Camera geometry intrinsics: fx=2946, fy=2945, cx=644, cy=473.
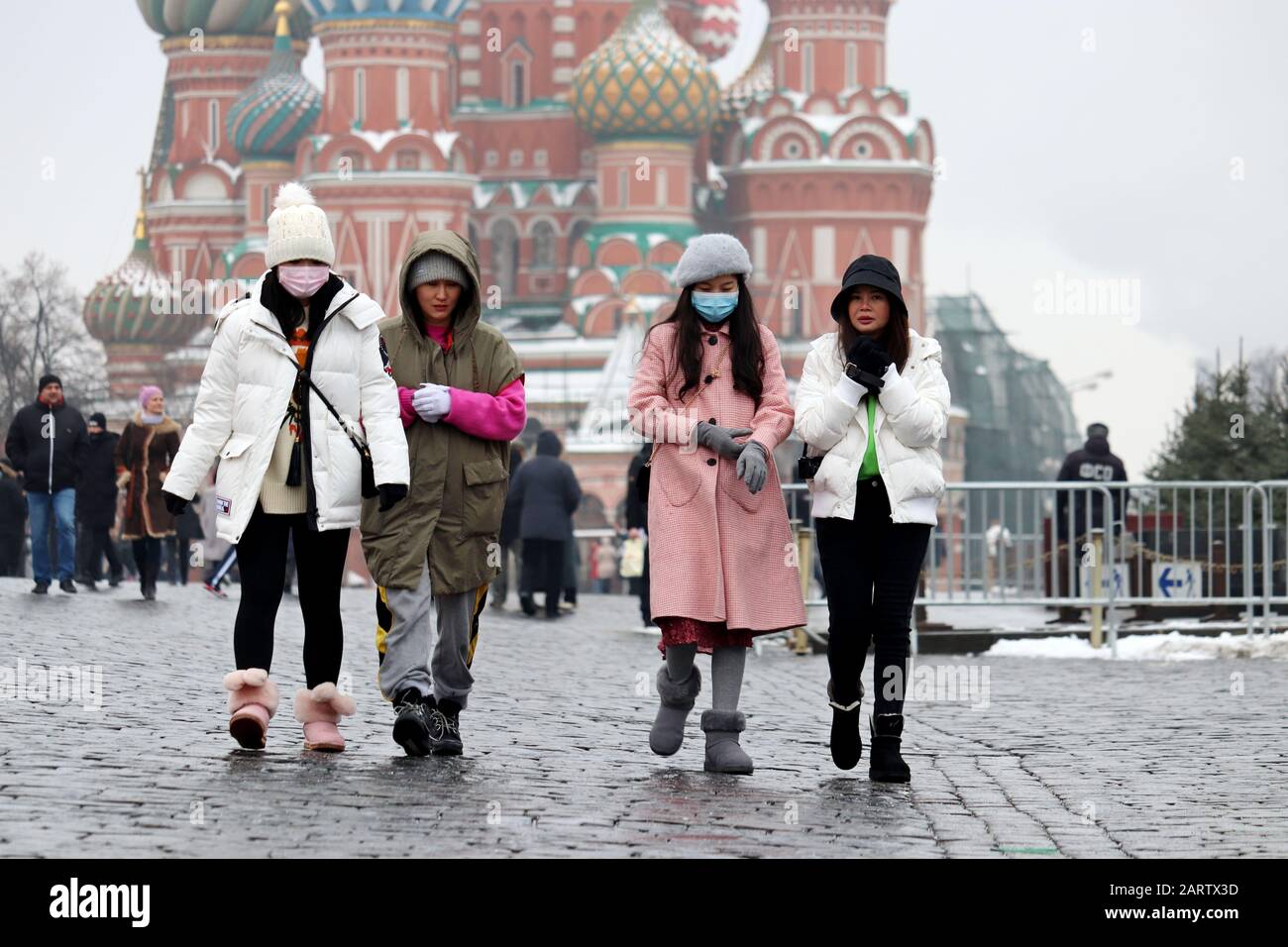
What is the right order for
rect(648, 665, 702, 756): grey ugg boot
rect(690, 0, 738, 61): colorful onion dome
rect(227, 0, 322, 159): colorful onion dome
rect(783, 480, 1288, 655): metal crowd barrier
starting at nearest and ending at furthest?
rect(648, 665, 702, 756): grey ugg boot < rect(783, 480, 1288, 655): metal crowd barrier < rect(227, 0, 322, 159): colorful onion dome < rect(690, 0, 738, 61): colorful onion dome

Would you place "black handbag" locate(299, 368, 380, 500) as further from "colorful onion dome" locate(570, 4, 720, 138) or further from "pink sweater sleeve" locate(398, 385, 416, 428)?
"colorful onion dome" locate(570, 4, 720, 138)

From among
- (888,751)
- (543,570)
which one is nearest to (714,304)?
(888,751)

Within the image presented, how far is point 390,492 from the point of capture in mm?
7430

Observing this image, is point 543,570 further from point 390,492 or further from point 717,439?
point 390,492

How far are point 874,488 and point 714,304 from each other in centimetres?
64

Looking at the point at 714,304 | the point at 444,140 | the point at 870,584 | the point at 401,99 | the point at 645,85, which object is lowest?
the point at 870,584

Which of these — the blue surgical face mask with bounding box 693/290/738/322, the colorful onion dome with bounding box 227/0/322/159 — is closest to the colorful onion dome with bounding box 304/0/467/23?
the colorful onion dome with bounding box 227/0/322/159

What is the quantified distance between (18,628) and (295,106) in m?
60.6

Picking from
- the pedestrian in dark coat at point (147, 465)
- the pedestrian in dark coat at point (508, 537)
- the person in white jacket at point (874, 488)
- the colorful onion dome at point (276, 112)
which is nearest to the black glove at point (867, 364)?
the person in white jacket at point (874, 488)

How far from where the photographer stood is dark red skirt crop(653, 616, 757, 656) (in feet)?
25.1

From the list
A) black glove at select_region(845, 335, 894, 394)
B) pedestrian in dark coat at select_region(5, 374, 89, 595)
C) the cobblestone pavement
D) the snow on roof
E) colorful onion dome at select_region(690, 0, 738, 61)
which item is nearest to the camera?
the cobblestone pavement

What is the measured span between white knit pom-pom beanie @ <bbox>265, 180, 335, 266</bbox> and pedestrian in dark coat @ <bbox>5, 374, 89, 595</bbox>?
9399 millimetres
